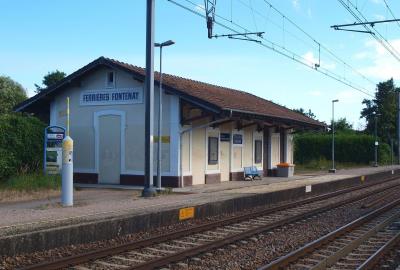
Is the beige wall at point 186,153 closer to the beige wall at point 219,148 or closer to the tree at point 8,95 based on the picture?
the beige wall at point 219,148

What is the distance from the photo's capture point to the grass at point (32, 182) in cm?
1745

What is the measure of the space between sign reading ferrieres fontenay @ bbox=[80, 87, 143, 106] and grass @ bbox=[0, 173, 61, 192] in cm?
516

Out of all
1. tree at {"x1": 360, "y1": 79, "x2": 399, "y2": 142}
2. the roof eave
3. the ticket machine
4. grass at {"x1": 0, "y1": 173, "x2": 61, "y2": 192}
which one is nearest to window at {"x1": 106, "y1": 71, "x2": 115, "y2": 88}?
the ticket machine

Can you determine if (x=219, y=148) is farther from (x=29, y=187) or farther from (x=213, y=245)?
(x=213, y=245)

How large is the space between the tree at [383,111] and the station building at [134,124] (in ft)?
142

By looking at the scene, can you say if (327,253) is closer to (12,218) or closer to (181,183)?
(12,218)

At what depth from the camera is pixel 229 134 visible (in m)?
25.3

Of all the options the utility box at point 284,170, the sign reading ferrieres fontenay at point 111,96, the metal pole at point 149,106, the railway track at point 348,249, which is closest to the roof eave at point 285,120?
the utility box at point 284,170

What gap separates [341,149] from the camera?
53.7 m

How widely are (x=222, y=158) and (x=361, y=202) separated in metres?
7.32

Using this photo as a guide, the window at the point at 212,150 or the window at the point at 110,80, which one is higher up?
the window at the point at 110,80


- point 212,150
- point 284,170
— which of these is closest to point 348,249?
point 212,150

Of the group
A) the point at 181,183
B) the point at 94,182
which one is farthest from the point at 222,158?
the point at 94,182

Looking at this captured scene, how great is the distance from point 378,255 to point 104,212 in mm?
6669
